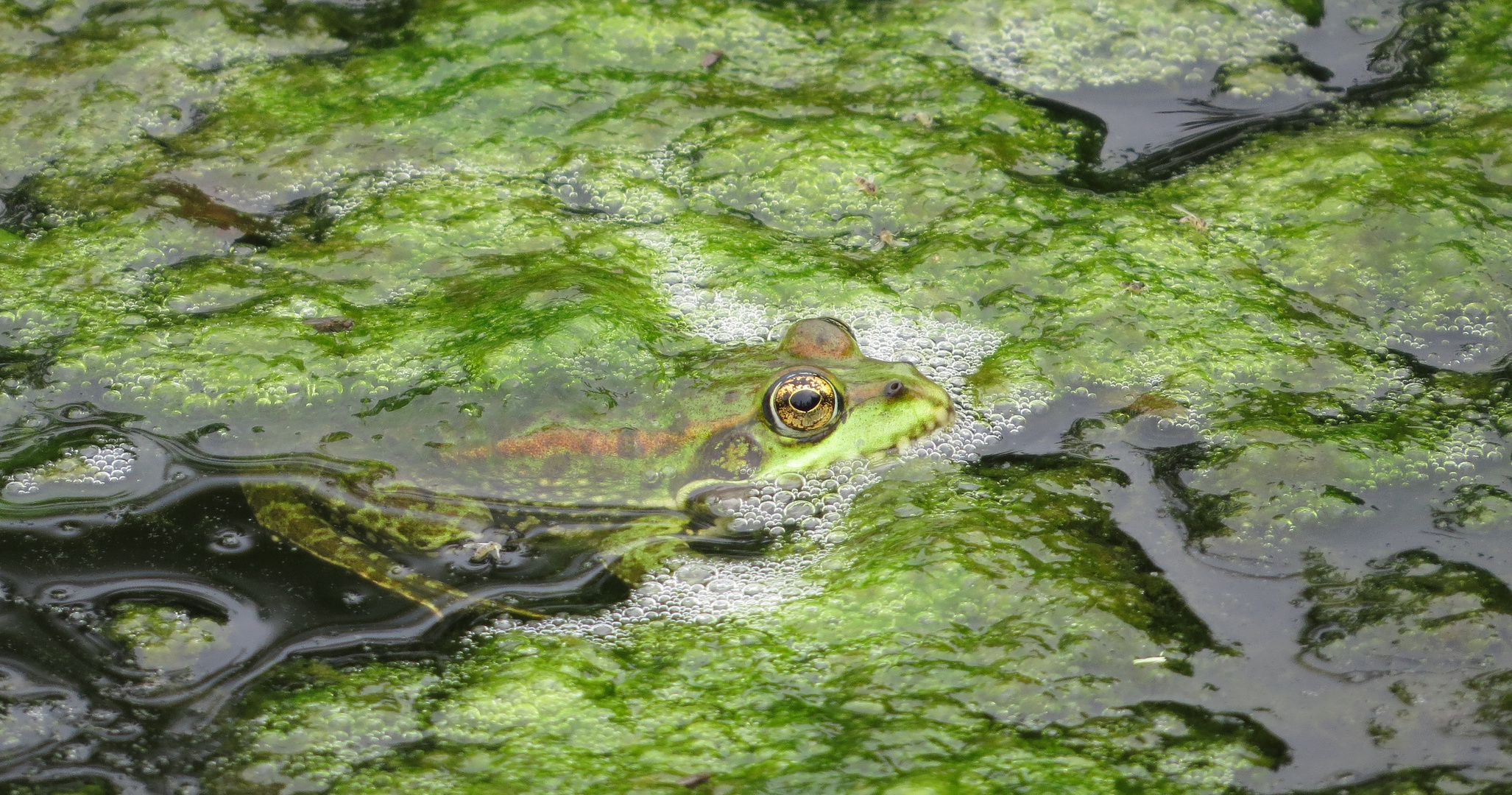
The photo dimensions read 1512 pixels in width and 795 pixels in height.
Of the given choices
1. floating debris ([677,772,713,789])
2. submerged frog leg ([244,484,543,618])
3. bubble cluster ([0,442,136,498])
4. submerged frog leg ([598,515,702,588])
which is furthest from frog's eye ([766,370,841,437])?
bubble cluster ([0,442,136,498])

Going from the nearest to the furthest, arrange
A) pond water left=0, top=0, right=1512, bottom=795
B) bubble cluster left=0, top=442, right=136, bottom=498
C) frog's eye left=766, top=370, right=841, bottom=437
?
1. pond water left=0, top=0, right=1512, bottom=795
2. bubble cluster left=0, top=442, right=136, bottom=498
3. frog's eye left=766, top=370, right=841, bottom=437

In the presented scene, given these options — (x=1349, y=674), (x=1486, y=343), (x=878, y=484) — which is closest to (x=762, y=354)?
(x=878, y=484)

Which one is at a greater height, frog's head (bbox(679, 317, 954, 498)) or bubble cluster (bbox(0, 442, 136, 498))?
frog's head (bbox(679, 317, 954, 498))

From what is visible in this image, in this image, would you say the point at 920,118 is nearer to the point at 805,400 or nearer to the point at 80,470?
the point at 805,400

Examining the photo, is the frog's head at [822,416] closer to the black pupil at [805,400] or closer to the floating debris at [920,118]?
the black pupil at [805,400]

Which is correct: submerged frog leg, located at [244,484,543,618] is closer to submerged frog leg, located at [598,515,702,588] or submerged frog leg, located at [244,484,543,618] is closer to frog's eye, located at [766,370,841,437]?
submerged frog leg, located at [598,515,702,588]

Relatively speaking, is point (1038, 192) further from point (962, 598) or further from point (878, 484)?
point (962, 598)

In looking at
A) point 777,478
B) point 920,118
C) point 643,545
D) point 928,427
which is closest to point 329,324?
point 643,545
